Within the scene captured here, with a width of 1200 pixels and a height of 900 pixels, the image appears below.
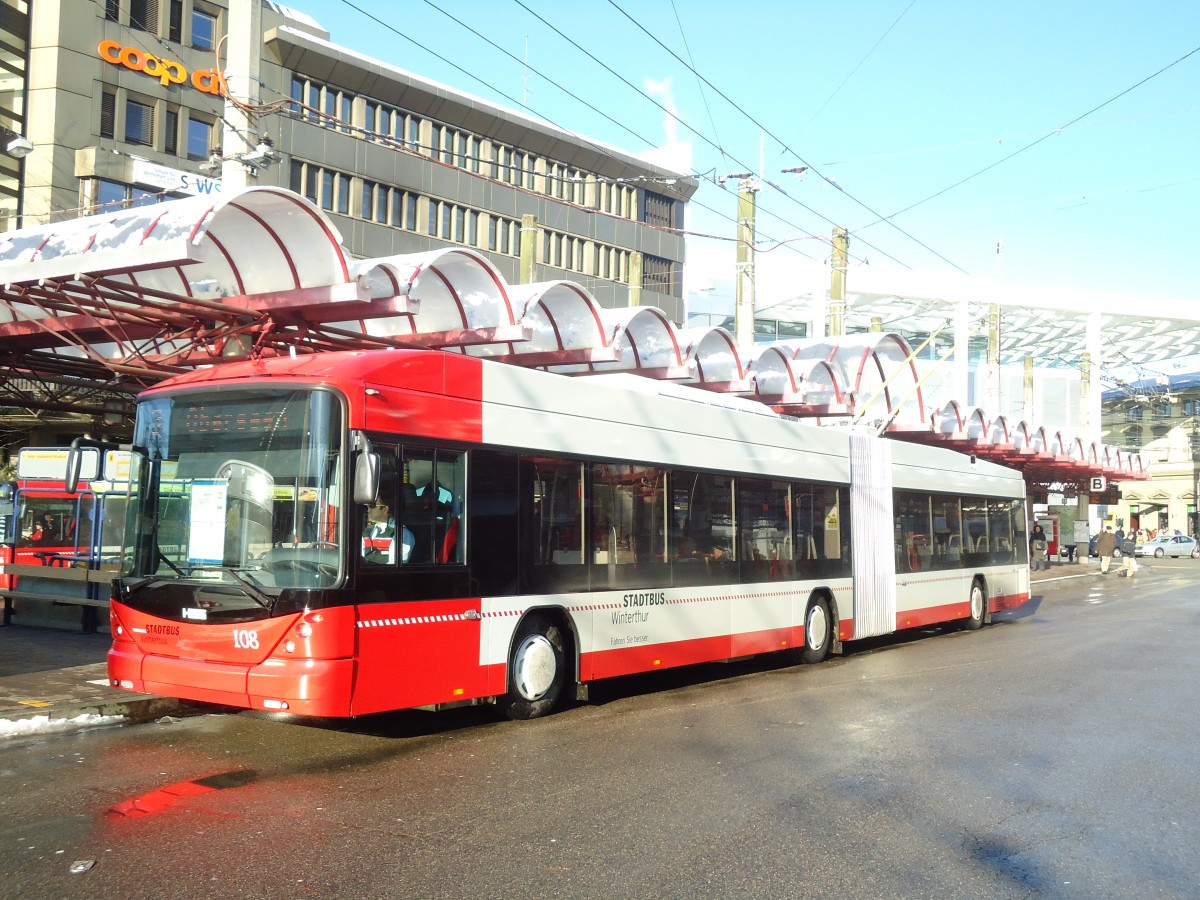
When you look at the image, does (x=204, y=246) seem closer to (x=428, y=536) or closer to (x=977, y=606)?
(x=428, y=536)

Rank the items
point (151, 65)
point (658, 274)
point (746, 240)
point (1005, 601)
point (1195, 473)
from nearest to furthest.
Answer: point (1005, 601), point (746, 240), point (151, 65), point (658, 274), point (1195, 473)

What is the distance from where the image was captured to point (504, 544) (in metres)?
9.62

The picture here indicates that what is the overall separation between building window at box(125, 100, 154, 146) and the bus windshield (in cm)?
3069

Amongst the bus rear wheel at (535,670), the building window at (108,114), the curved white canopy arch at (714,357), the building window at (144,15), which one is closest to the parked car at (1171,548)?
the curved white canopy arch at (714,357)

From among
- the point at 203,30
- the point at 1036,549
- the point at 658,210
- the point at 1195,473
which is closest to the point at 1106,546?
the point at 1036,549

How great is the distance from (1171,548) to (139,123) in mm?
58661

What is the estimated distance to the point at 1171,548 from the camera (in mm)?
68125

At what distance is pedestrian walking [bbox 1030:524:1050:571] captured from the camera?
43006mm

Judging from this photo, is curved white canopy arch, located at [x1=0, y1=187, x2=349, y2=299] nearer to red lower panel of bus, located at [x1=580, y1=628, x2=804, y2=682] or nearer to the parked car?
red lower panel of bus, located at [x1=580, y1=628, x2=804, y2=682]

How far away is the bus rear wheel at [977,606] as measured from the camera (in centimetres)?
1972

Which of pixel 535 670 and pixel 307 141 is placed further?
pixel 307 141

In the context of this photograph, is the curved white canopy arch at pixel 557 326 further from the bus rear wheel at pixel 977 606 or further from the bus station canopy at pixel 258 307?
the bus rear wheel at pixel 977 606

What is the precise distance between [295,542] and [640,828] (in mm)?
3237

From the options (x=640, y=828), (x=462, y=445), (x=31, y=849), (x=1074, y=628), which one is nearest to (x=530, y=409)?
(x=462, y=445)
